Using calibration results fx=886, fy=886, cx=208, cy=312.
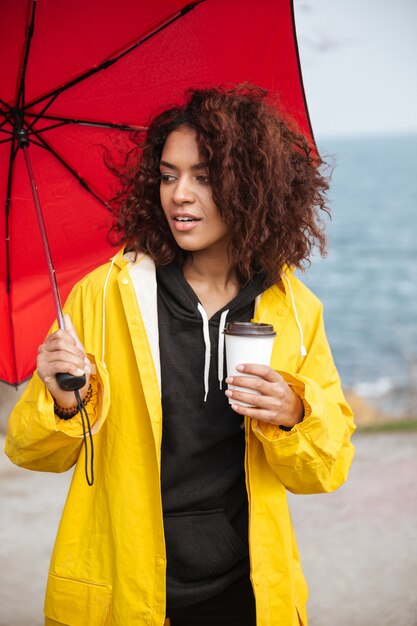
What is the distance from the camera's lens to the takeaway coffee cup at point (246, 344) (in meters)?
1.96

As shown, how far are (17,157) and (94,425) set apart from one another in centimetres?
103

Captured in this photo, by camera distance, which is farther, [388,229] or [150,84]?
[388,229]

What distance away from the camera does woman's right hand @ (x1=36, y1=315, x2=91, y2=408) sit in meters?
1.93

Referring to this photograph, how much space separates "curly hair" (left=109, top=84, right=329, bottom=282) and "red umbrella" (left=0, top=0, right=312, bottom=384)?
25 centimetres

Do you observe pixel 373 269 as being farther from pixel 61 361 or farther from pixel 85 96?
pixel 61 361

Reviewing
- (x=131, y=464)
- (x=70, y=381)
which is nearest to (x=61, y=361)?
(x=70, y=381)

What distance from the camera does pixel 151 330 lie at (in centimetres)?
213

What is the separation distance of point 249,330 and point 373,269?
3106 cm

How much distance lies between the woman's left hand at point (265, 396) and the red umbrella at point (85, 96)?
0.94 metres

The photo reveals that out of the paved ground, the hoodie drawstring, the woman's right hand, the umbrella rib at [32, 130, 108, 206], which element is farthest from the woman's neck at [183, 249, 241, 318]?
the paved ground

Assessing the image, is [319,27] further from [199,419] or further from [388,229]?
[199,419]

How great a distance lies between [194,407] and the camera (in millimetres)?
2207

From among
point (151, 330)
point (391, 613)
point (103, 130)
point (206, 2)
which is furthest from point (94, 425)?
point (391, 613)

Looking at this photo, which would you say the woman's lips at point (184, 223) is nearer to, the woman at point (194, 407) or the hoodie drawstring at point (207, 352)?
the woman at point (194, 407)
